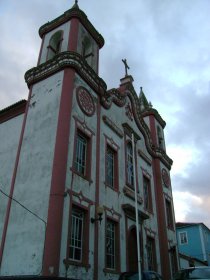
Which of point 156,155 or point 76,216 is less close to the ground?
point 156,155

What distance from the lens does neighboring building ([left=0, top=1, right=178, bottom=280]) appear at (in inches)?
441

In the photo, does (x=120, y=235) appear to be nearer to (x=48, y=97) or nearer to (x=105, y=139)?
(x=105, y=139)

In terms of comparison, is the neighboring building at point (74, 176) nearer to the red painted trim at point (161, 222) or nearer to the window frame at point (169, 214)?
the red painted trim at point (161, 222)

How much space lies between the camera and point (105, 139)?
1631cm

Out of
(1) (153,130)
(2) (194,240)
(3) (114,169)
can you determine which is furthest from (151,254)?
(2) (194,240)

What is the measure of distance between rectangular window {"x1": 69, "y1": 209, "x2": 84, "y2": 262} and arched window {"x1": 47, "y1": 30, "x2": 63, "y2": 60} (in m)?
9.07

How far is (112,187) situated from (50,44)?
28.0 ft

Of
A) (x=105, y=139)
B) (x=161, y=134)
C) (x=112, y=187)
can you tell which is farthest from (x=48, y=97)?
(x=161, y=134)

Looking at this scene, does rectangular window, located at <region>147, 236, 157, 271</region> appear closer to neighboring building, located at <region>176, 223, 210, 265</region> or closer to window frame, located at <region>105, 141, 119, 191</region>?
window frame, located at <region>105, 141, 119, 191</region>

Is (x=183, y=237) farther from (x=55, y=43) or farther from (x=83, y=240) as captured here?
(x=55, y=43)

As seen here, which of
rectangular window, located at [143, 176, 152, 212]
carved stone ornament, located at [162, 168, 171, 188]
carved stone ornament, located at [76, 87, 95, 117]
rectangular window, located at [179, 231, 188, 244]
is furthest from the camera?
rectangular window, located at [179, 231, 188, 244]

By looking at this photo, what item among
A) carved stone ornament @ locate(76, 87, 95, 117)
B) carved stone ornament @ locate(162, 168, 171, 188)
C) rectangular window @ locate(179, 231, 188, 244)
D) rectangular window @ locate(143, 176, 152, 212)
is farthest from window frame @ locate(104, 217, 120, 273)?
rectangular window @ locate(179, 231, 188, 244)

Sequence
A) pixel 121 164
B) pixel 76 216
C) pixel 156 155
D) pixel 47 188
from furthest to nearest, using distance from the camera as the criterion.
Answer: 1. pixel 156 155
2. pixel 121 164
3. pixel 76 216
4. pixel 47 188

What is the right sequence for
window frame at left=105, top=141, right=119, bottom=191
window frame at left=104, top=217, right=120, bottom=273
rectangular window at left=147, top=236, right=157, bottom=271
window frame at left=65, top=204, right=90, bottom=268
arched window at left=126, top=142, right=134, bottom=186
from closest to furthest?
window frame at left=65, top=204, right=90, bottom=268 < window frame at left=104, top=217, right=120, bottom=273 < window frame at left=105, top=141, right=119, bottom=191 < rectangular window at left=147, top=236, right=157, bottom=271 < arched window at left=126, top=142, right=134, bottom=186
